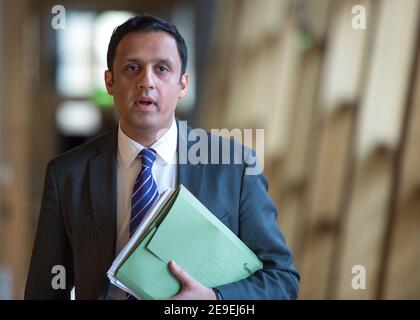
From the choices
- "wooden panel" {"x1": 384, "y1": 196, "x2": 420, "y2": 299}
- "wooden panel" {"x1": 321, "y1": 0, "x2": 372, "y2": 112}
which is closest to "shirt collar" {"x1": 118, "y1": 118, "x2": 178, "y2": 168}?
"wooden panel" {"x1": 384, "y1": 196, "x2": 420, "y2": 299}

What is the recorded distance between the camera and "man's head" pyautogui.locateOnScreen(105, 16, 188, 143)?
56 cm

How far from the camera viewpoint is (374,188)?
2078 millimetres

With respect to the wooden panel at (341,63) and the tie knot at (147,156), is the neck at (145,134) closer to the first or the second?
the tie knot at (147,156)

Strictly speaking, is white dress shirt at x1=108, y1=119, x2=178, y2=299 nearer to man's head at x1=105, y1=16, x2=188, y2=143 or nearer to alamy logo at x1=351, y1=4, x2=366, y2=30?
man's head at x1=105, y1=16, x2=188, y2=143

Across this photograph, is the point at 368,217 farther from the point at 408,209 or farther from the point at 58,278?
the point at 58,278

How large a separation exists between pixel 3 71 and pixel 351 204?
1865mm

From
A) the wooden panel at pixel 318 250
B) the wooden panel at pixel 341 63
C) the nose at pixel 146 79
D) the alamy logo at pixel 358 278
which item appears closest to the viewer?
the nose at pixel 146 79

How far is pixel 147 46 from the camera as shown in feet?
1.86

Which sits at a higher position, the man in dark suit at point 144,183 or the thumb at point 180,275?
the man in dark suit at point 144,183

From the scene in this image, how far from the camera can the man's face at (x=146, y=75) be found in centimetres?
56

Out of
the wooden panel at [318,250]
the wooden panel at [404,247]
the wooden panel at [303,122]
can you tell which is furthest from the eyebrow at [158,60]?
the wooden panel at [303,122]

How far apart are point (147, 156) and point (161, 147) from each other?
0.05ft

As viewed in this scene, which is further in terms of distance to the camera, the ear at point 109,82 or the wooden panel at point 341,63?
the wooden panel at point 341,63

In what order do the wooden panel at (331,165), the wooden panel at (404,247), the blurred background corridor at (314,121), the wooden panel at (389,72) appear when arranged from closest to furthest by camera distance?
the blurred background corridor at (314,121) < the wooden panel at (404,247) < the wooden panel at (389,72) < the wooden panel at (331,165)
